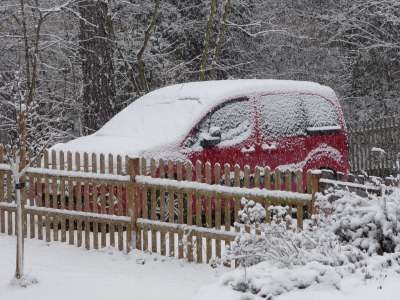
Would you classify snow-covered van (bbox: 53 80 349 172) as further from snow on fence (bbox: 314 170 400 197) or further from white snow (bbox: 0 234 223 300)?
snow on fence (bbox: 314 170 400 197)

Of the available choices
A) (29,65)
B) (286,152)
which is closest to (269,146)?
(286,152)

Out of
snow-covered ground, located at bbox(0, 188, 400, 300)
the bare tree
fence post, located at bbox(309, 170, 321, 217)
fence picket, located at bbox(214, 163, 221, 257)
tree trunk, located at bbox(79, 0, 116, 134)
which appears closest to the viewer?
snow-covered ground, located at bbox(0, 188, 400, 300)

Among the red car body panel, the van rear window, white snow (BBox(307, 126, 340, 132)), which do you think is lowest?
the red car body panel

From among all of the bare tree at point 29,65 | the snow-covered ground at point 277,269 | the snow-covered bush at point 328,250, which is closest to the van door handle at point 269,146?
the snow-covered ground at point 277,269

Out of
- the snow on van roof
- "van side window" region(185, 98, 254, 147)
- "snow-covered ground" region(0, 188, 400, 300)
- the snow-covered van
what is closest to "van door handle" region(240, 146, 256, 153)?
the snow-covered van

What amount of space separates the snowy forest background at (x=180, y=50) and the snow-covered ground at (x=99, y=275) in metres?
6.02

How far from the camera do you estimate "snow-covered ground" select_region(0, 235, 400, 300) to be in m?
6.85

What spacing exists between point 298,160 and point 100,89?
18.9 ft

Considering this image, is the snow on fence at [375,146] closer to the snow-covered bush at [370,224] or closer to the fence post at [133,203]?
the fence post at [133,203]

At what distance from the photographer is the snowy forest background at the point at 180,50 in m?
14.8

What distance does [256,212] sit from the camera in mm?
6617

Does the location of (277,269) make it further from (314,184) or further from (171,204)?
(171,204)

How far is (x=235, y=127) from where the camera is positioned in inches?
388

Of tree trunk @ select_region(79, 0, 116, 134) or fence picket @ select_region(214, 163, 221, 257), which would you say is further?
tree trunk @ select_region(79, 0, 116, 134)
